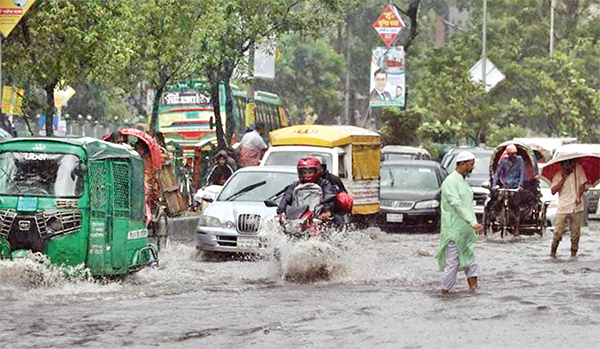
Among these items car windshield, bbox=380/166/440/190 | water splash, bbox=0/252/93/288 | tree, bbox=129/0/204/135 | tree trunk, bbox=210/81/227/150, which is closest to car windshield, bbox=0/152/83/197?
water splash, bbox=0/252/93/288

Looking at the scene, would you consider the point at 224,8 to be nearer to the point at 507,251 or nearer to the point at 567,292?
the point at 507,251

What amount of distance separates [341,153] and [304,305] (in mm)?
12642

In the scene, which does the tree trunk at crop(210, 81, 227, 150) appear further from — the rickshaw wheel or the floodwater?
the floodwater

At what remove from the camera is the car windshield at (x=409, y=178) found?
3153 centimetres

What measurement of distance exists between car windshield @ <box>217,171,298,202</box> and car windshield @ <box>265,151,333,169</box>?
393 cm

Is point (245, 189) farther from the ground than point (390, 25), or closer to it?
closer to it

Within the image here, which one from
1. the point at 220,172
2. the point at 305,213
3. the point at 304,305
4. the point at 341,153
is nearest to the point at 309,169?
the point at 305,213

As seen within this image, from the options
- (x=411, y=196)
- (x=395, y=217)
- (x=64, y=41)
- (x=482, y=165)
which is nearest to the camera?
(x=64, y=41)

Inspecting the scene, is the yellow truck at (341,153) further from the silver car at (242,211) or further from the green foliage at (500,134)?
the green foliage at (500,134)

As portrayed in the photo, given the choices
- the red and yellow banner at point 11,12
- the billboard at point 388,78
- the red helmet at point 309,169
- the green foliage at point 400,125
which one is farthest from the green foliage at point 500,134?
the red helmet at point 309,169

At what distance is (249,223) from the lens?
68.6ft

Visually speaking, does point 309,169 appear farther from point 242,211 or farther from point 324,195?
point 242,211

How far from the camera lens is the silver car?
2089cm

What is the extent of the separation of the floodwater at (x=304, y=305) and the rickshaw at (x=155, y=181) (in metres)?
0.61
